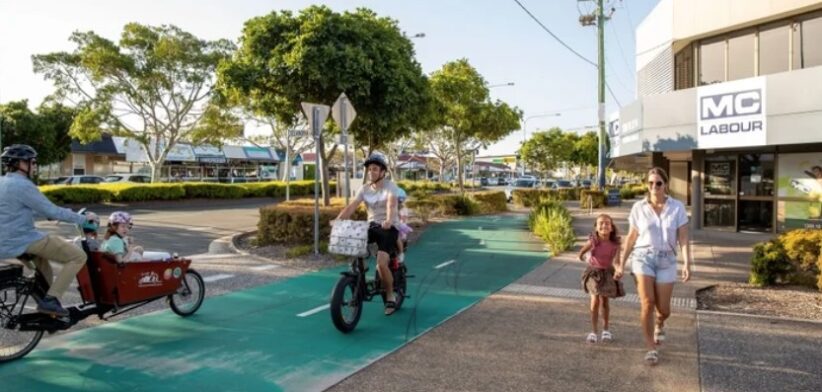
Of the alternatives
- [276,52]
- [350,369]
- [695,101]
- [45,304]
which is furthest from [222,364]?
[695,101]

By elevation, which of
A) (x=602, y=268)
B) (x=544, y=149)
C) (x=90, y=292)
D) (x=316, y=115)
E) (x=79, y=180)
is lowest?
(x=90, y=292)

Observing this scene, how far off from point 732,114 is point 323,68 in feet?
28.0

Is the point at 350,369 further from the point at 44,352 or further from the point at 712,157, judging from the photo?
the point at 712,157

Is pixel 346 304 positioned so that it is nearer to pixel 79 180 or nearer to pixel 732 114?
pixel 732 114

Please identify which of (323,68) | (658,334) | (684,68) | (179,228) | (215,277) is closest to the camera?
(658,334)

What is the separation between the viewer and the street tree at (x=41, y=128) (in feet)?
119

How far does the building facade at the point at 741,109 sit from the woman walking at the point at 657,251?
8.13 metres

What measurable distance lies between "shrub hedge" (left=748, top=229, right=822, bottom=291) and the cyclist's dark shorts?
5567mm

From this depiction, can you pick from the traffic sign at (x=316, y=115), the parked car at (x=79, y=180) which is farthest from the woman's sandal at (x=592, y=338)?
the parked car at (x=79, y=180)

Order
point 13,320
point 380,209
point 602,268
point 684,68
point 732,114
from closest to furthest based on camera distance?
point 13,320
point 602,268
point 380,209
point 732,114
point 684,68

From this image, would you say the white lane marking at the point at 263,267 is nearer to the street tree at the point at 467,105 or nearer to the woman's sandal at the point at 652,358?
the woman's sandal at the point at 652,358

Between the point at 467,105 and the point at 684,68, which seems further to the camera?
the point at 467,105

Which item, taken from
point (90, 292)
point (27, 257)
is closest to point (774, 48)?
point (90, 292)

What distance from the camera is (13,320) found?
4.74 metres
